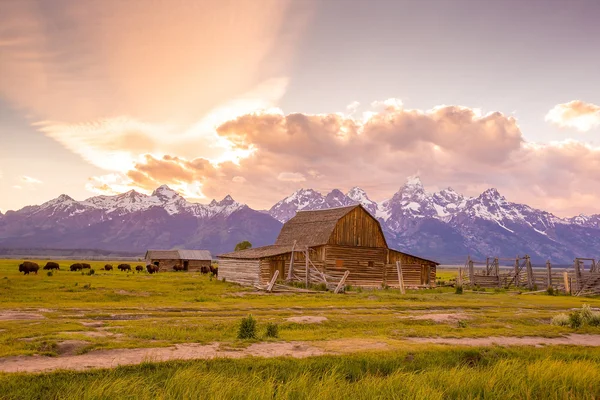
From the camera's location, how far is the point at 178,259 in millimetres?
105500

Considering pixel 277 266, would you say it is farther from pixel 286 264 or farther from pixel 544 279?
pixel 544 279

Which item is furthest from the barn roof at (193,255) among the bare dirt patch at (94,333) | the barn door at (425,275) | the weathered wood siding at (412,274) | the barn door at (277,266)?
the bare dirt patch at (94,333)

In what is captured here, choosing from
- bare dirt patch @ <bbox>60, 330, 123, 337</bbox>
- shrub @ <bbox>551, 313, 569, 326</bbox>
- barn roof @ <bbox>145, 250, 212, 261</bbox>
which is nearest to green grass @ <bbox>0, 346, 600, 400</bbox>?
bare dirt patch @ <bbox>60, 330, 123, 337</bbox>

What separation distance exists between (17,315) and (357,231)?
36.3 metres

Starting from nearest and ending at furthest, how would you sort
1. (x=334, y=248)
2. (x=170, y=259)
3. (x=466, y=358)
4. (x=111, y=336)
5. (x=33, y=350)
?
1. (x=33, y=350)
2. (x=466, y=358)
3. (x=111, y=336)
4. (x=334, y=248)
5. (x=170, y=259)

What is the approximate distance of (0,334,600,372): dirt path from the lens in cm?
1088

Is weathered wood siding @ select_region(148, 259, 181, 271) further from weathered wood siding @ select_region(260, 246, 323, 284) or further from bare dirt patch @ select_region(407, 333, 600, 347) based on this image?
bare dirt patch @ select_region(407, 333, 600, 347)

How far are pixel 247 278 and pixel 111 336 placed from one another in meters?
35.0

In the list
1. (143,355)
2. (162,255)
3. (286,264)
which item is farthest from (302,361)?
(162,255)

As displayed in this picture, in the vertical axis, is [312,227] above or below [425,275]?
above

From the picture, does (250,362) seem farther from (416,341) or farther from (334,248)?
(334,248)

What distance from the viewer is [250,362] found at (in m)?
11.6

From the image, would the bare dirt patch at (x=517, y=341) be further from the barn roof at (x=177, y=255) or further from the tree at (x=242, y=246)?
the barn roof at (x=177, y=255)

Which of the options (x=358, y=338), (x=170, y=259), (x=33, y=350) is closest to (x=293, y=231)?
(x=358, y=338)
